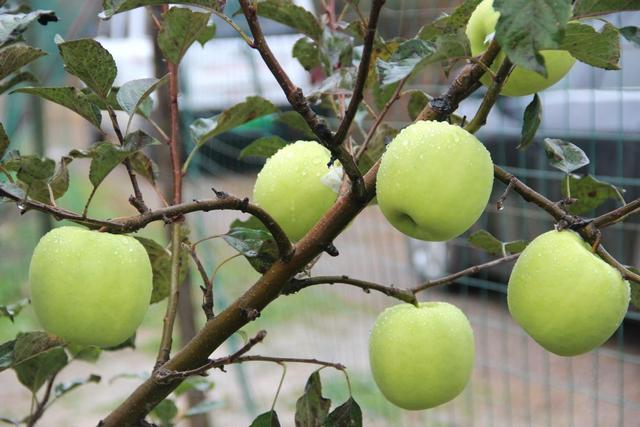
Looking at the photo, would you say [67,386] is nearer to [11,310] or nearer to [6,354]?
[11,310]

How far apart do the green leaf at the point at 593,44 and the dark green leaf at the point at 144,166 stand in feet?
1.54

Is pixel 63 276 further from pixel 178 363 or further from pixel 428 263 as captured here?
pixel 428 263

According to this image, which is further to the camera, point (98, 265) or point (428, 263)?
point (428, 263)

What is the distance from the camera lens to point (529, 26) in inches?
20.9

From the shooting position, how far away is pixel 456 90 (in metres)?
0.69

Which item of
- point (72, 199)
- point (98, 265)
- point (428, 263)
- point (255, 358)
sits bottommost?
point (72, 199)

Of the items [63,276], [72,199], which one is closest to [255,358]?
[63,276]

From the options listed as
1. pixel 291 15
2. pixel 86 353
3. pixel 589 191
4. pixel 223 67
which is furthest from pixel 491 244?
pixel 223 67

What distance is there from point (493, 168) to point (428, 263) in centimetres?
316

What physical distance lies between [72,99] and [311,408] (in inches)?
14.6

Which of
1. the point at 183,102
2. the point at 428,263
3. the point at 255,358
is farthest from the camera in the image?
the point at 428,263

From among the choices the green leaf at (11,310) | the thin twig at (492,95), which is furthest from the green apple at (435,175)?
the green leaf at (11,310)

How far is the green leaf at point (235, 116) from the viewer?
915mm

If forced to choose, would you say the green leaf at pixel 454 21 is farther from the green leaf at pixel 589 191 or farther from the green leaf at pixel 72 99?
the green leaf at pixel 72 99
